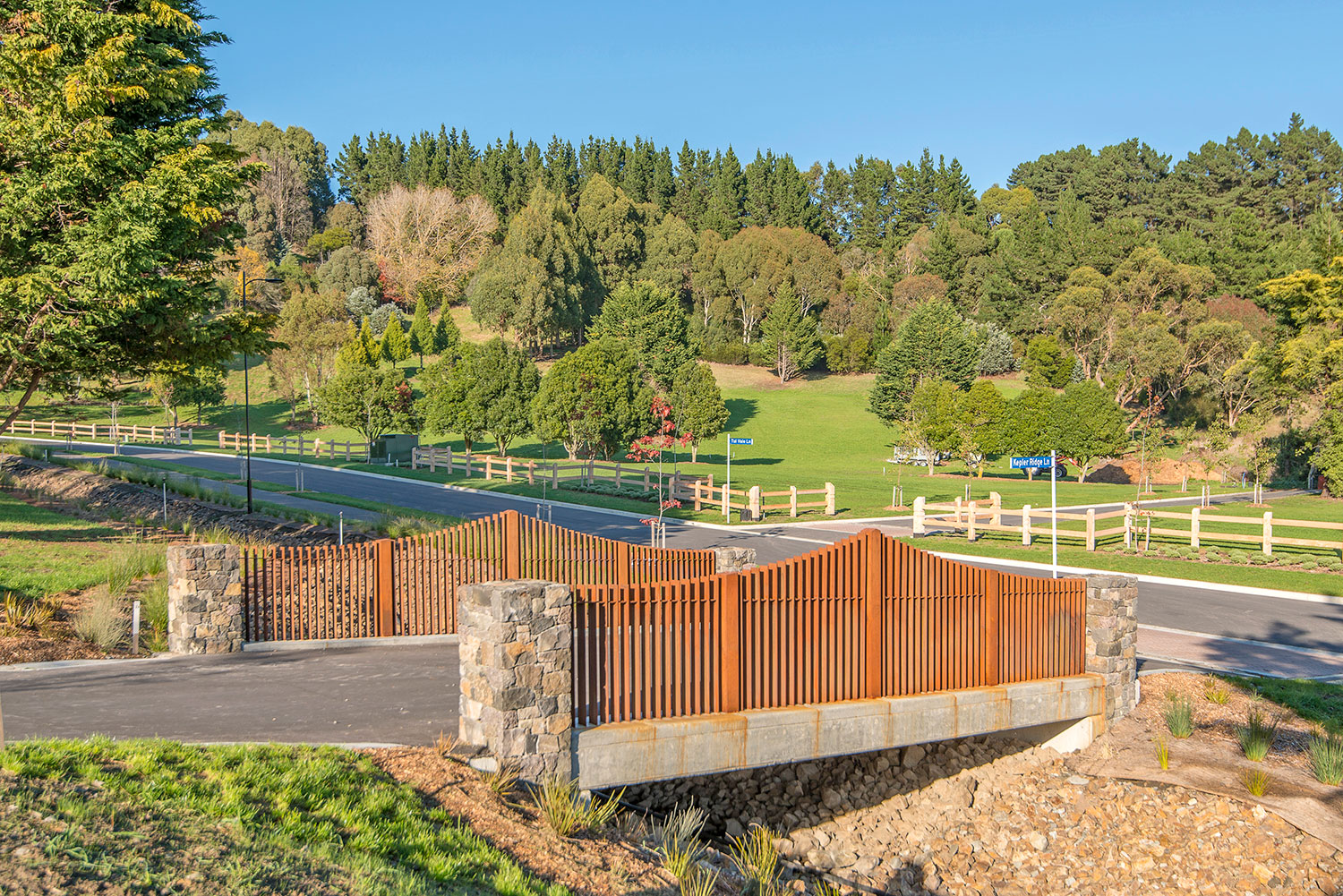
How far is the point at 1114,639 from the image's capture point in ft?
37.9

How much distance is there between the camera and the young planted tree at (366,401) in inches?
2025

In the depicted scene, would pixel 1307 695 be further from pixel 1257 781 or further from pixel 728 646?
pixel 728 646

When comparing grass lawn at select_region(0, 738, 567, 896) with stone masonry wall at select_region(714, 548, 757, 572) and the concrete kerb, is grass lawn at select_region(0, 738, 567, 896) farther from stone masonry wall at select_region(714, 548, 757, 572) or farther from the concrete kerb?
stone masonry wall at select_region(714, 548, 757, 572)

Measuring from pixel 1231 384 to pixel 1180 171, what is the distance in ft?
183

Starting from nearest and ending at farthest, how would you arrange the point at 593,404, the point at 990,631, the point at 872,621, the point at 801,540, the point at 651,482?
the point at 872,621, the point at 990,631, the point at 801,540, the point at 651,482, the point at 593,404

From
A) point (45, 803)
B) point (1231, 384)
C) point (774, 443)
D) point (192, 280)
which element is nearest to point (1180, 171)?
point (1231, 384)

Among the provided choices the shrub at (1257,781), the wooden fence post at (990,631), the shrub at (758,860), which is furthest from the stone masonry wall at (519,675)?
the shrub at (1257,781)

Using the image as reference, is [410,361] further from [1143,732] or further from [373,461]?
[1143,732]

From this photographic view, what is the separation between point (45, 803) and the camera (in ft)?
17.7

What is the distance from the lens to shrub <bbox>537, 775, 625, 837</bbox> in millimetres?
7043

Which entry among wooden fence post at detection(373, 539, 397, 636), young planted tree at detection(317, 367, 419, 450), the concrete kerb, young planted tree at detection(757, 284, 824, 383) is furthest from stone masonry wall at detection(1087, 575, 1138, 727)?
young planted tree at detection(757, 284, 824, 383)

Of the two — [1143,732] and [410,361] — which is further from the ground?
[410,361]

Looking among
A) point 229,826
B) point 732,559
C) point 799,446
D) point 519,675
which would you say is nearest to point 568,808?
point 519,675

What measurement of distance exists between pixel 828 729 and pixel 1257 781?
4.35 m
